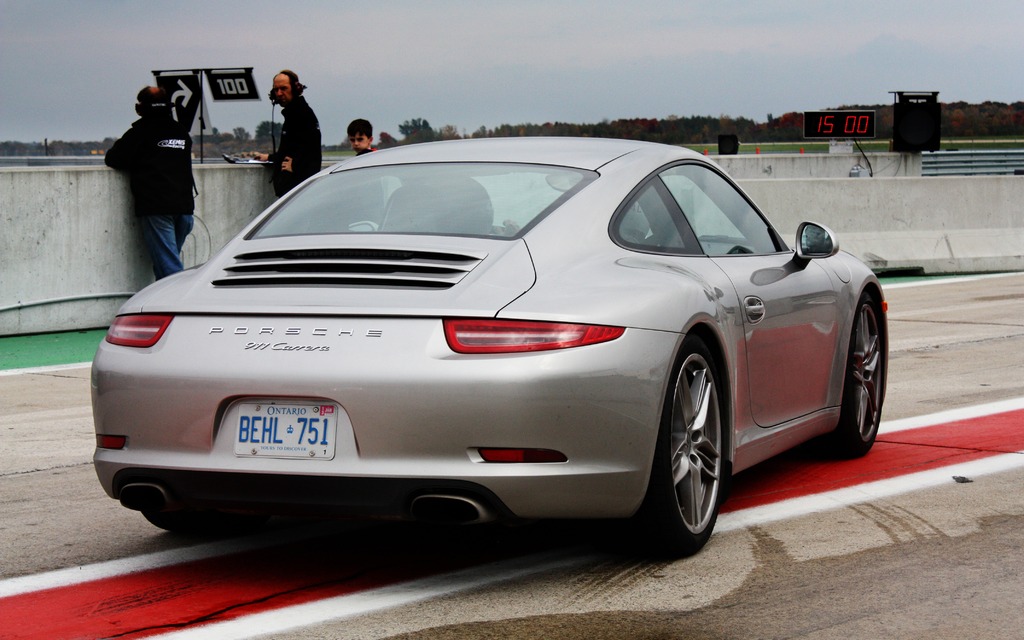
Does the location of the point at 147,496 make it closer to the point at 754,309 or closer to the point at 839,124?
the point at 754,309

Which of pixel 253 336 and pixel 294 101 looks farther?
pixel 294 101

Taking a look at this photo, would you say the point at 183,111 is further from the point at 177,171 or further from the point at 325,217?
the point at 325,217

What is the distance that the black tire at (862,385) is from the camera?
22.4 feet

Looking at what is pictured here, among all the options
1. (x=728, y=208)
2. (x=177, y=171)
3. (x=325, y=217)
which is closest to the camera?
(x=325, y=217)

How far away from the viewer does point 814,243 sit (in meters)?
6.27

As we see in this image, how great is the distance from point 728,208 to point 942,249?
13307 millimetres

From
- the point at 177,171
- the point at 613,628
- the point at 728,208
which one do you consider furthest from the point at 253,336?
the point at 177,171

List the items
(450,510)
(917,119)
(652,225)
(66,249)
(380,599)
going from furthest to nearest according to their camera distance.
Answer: (917,119) → (66,249) → (652,225) → (380,599) → (450,510)

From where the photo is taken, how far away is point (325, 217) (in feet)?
17.8

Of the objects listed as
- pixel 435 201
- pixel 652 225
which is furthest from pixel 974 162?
pixel 435 201

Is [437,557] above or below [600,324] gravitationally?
below

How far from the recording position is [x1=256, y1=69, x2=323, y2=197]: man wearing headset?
13336mm

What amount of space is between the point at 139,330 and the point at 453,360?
112 cm

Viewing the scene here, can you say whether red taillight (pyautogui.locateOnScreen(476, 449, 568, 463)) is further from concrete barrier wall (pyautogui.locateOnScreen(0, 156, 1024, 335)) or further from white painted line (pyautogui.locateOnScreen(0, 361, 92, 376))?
concrete barrier wall (pyautogui.locateOnScreen(0, 156, 1024, 335))
